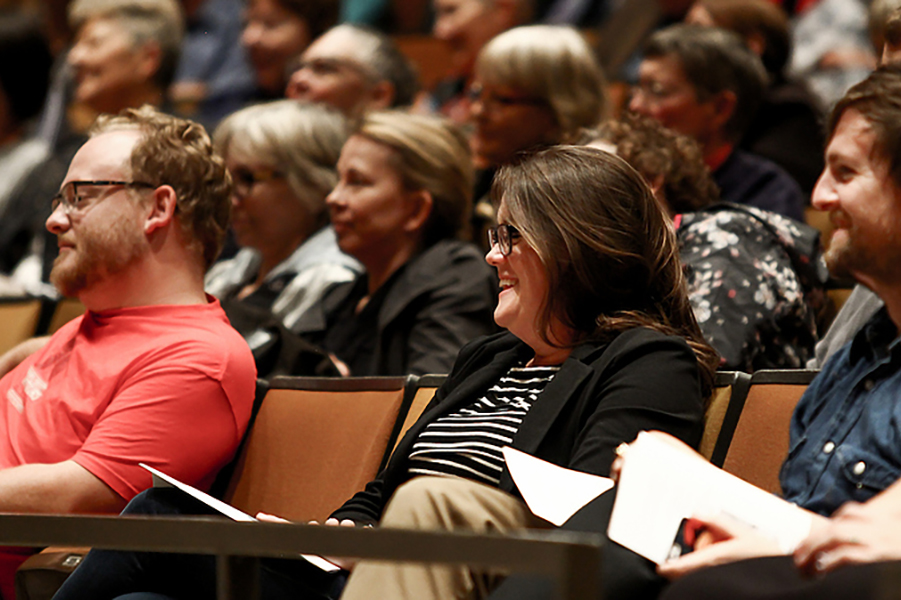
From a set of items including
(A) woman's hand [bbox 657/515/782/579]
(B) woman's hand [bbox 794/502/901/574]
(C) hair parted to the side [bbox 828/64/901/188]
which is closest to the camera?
(B) woman's hand [bbox 794/502/901/574]

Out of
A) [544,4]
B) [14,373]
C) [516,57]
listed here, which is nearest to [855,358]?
[14,373]

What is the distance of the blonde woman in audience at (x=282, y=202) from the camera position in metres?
3.31

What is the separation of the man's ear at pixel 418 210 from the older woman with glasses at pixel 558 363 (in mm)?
1156

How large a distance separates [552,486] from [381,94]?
3.02 metres

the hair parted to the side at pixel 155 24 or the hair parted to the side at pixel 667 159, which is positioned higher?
the hair parted to the side at pixel 667 159

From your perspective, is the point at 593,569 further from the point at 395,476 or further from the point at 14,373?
the point at 14,373

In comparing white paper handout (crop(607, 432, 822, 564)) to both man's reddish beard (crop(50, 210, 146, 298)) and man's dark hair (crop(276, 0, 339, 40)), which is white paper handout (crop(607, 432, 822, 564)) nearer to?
man's reddish beard (crop(50, 210, 146, 298))

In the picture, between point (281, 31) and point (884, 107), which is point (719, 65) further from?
point (281, 31)

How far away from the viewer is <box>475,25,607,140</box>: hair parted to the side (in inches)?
138

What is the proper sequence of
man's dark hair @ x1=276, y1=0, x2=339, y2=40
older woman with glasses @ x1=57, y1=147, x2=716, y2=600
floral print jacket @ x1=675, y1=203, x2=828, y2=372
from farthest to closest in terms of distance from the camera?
1. man's dark hair @ x1=276, y1=0, x2=339, y2=40
2. floral print jacket @ x1=675, y1=203, x2=828, y2=372
3. older woman with glasses @ x1=57, y1=147, x2=716, y2=600

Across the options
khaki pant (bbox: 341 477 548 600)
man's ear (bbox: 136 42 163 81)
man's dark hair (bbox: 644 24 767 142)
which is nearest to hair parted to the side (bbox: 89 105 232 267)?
khaki pant (bbox: 341 477 548 600)

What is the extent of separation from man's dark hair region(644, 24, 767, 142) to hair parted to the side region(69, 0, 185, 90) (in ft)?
7.04

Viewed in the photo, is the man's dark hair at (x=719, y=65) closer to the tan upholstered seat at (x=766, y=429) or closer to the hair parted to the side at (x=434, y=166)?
the hair parted to the side at (x=434, y=166)

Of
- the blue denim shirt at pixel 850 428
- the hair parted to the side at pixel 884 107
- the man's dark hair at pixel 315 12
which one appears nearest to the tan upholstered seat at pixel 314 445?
the blue denim shirt at pixel 850 428
